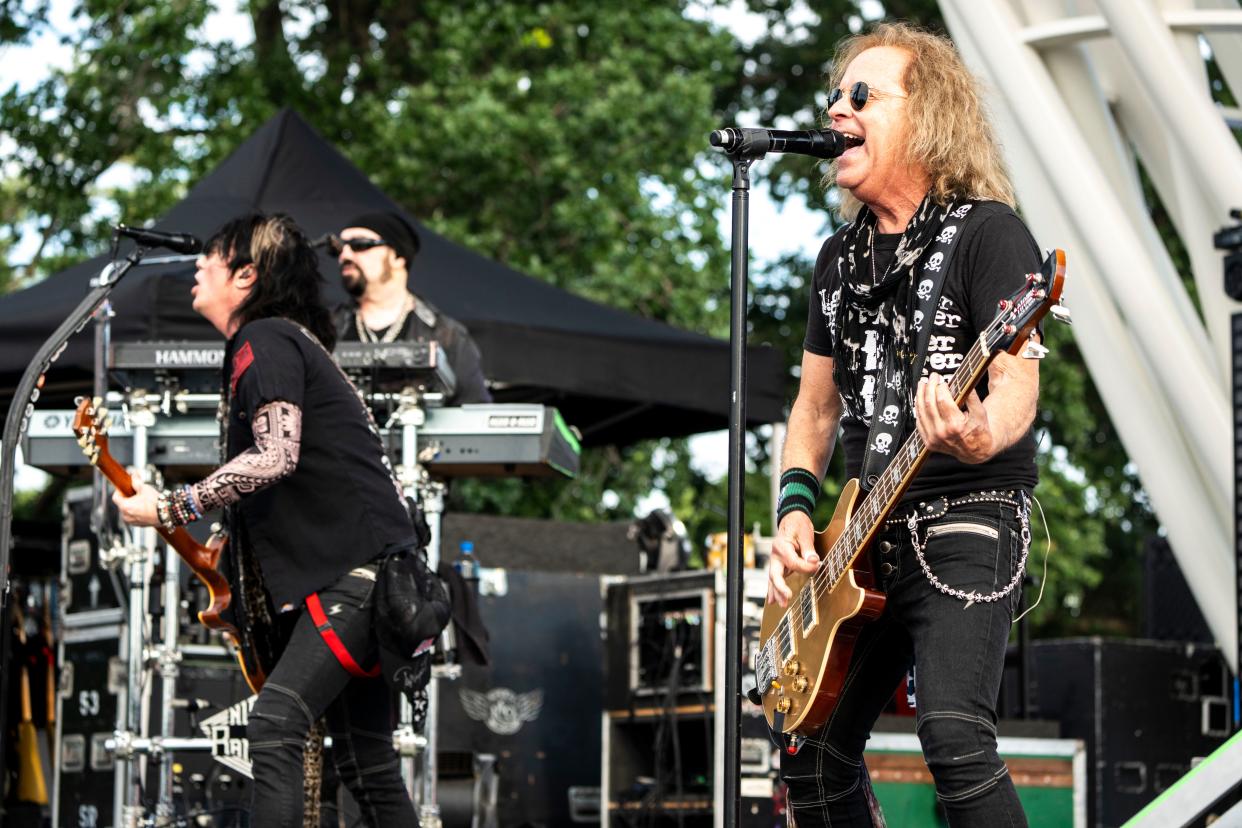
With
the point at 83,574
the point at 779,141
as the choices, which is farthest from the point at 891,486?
the point at 83,574

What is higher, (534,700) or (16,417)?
(16,417)

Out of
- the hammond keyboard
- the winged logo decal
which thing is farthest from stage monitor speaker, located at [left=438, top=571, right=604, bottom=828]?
the hammond keyboard

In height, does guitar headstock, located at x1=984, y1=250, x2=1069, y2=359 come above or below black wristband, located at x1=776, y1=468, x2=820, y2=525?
above

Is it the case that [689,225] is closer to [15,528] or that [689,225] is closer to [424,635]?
[15,528]

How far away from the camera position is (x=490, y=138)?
47.2 ft

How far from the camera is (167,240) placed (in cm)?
549

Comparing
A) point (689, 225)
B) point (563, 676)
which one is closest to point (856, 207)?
point (563, 676)

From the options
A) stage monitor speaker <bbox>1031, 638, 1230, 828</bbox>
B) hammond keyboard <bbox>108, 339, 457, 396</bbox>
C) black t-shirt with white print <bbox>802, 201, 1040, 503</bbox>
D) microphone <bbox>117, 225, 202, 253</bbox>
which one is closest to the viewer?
black t-shirt with white print <bbox>802, 201, 1040, 503</bbox>

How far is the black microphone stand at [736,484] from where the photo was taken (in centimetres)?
351

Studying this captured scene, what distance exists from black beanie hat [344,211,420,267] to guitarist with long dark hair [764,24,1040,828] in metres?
3.50

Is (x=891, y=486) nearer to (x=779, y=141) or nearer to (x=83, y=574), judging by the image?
(x=779, y=141)

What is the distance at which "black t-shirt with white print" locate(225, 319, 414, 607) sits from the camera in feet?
15.1

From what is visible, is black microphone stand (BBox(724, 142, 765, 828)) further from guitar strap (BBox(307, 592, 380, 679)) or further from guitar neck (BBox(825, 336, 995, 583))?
guitar strap (BBox(307, 592, 380, 679))

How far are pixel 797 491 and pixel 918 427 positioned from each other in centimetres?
70
